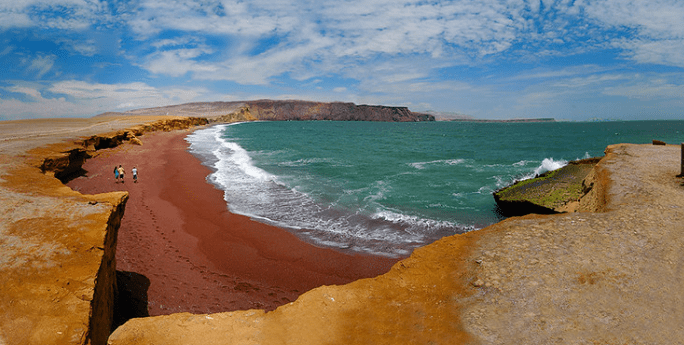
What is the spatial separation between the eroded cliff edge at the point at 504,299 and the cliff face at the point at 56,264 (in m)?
0.79

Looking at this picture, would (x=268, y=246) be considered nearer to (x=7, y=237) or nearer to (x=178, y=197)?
(x=7, y=237)

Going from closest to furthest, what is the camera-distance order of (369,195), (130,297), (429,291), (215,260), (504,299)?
(504,299), (429,291), (130,297), (215,260), (369,195)

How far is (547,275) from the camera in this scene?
17.1ft

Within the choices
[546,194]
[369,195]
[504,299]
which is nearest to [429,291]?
[504,299]

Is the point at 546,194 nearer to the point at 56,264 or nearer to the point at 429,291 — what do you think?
the point at 429,291

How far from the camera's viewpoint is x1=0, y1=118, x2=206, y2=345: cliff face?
3.99m

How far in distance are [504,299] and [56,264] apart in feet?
24.0

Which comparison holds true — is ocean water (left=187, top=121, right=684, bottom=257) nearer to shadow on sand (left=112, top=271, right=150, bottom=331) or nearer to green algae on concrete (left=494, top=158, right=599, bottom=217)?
green algae on concrete (left=494, top=158, right=599, bottom=217)

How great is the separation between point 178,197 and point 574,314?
16.3m

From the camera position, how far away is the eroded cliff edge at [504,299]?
4199 millimetres

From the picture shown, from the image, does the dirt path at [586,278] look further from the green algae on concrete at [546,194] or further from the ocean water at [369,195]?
the ocean water at [369,195]

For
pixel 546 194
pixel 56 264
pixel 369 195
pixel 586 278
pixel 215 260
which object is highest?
pixel 56 264

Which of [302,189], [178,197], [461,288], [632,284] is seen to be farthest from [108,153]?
[632,284]

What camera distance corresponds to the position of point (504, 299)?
15.7 feet
